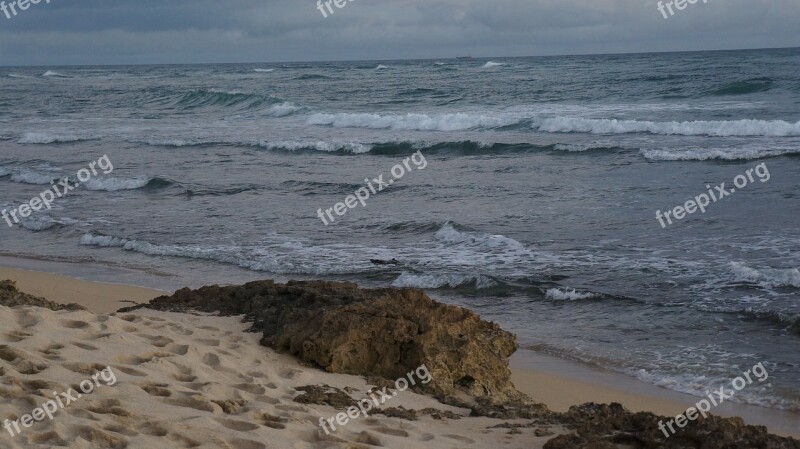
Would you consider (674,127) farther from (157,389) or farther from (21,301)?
(157,389)

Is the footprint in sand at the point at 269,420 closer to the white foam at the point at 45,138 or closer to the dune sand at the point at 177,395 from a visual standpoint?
the dune sand at the point at 177,395

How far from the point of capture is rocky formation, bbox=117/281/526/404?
5.49 meters

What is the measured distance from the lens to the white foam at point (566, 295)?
8695 millimetres

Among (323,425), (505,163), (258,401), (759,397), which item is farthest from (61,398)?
(505,163)

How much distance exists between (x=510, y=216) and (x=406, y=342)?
7992 mm

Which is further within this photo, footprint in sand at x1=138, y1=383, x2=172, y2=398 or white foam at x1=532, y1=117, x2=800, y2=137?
white foam at x1=532, y1=117, x2=800, y2=137

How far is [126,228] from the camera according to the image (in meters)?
13.4

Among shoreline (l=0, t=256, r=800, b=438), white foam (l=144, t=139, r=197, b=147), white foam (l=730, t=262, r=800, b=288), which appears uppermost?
white foam (l=144, t=139, r=197, b=147)

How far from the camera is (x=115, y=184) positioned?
18.1 meters
